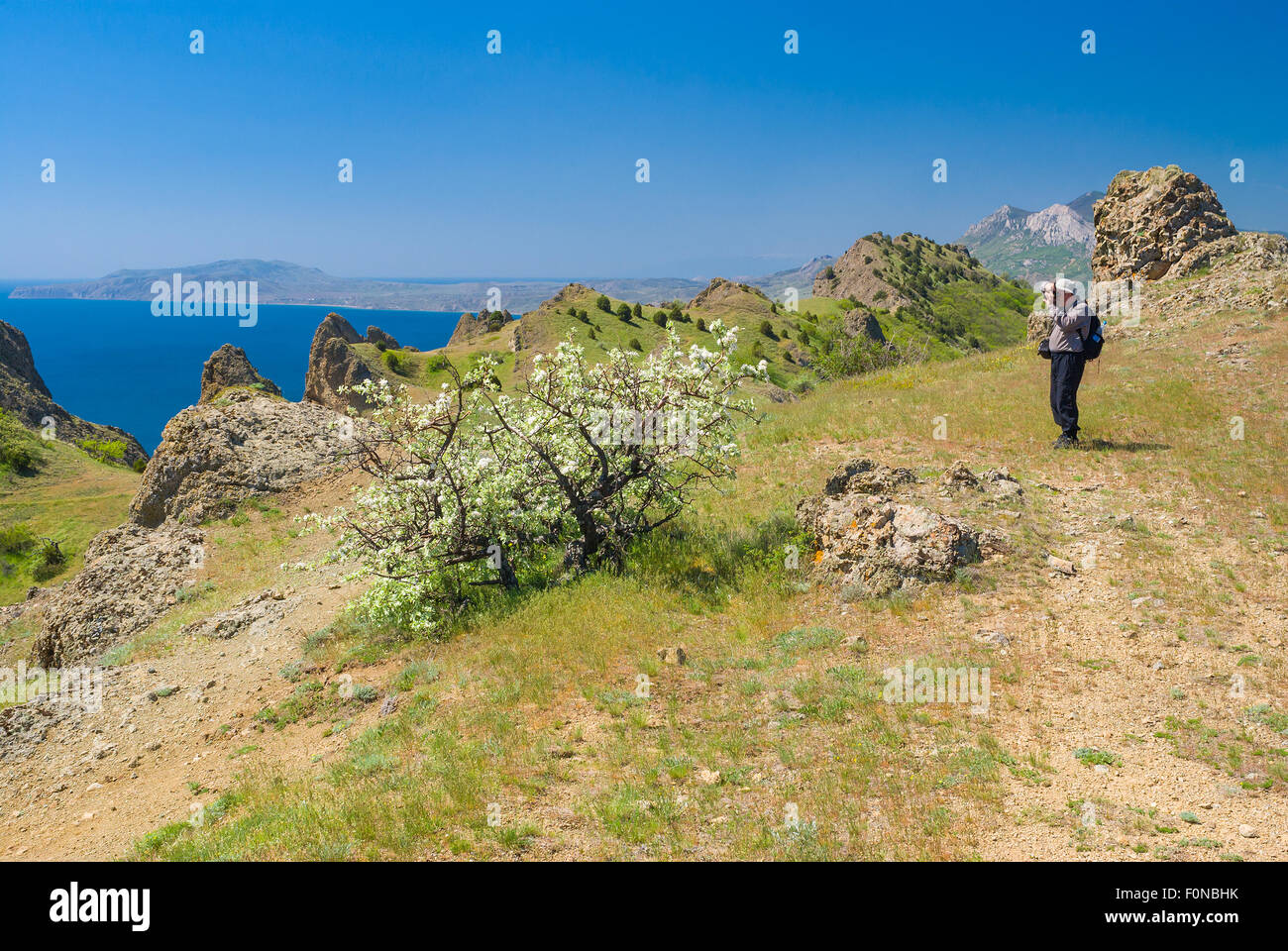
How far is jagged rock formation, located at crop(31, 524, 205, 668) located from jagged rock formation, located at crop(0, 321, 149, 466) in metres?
46.5

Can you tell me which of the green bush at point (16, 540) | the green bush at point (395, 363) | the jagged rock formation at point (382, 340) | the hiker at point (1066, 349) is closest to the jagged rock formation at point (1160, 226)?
the hiker at point (1066, 349)

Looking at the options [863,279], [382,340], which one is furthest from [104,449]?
[863,279]

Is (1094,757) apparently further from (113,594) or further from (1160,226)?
(1160,226)

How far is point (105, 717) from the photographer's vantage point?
11297mm

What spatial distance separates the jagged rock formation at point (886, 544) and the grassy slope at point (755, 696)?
405mm

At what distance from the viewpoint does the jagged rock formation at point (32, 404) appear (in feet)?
191

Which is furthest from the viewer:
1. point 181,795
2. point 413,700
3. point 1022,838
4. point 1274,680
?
point 413,700

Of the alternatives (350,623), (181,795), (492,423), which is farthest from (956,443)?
(181,795)

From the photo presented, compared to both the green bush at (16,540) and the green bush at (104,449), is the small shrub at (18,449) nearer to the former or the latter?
the green bush at (104,449)

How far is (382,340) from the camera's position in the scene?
67438 millimetres

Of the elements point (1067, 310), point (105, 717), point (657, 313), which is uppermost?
point (657, 313)

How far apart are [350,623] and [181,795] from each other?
15.2 feet

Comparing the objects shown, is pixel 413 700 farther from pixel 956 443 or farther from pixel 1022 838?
pixel 956 443

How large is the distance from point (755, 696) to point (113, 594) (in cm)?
1704
